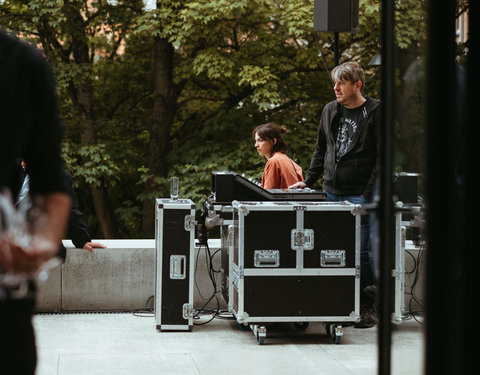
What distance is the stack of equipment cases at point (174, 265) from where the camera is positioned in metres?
5.78

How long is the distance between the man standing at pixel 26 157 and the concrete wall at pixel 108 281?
4.82 meters

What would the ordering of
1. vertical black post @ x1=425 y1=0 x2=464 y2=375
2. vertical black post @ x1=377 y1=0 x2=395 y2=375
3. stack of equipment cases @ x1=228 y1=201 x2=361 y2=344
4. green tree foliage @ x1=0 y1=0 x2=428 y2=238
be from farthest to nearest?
green tree foliage @ x1=0 y1=0 x2=428 y2=238 < stack of equipment cases @ x1=228 y1=201 x2=361 y2=344 < vertical black post @ x1=377 y1=0 x2=395 y2=375 < vertical black post @ x1=425 y1=0 x2=464 y2=375

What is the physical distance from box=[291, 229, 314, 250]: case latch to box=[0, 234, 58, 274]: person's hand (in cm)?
407

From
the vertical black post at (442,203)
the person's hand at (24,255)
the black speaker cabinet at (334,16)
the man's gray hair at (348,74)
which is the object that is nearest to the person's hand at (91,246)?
the man's gray hair at (348,74)

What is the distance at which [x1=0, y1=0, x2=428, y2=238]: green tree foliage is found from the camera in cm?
1212

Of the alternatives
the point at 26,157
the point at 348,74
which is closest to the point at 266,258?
the point at 348,74

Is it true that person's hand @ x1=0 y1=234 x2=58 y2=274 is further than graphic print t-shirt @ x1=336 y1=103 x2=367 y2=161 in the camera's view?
No

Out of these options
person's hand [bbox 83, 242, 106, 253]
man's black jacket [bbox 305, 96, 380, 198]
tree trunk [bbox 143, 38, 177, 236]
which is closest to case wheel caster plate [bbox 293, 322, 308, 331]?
man's black jacket [bbox 305, 96, 380, 198]

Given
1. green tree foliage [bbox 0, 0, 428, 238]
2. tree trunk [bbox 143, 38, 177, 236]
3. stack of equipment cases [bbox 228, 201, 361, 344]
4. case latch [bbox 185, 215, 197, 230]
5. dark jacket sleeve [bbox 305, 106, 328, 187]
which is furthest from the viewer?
tree trunk [bbox 143, 38, 177, 236]

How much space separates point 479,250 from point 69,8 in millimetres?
11548

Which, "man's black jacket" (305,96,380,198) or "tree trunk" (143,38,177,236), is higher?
"tree trunk" (143,38,177,236)

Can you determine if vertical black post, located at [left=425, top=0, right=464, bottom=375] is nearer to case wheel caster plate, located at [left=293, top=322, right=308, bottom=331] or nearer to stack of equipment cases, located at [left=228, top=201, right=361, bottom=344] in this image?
stack of equipment cases, located at [left=228, top=201, right=361, bottom=344]

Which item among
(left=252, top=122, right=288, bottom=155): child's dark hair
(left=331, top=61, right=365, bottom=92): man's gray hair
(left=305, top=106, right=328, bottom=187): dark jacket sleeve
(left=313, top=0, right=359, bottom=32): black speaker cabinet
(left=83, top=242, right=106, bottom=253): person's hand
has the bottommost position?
(left=83, top=242, right=106, bottom=253): person's hand

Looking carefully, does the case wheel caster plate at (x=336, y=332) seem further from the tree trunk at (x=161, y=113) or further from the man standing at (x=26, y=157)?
the tree trunk at (x=161, y=113)
